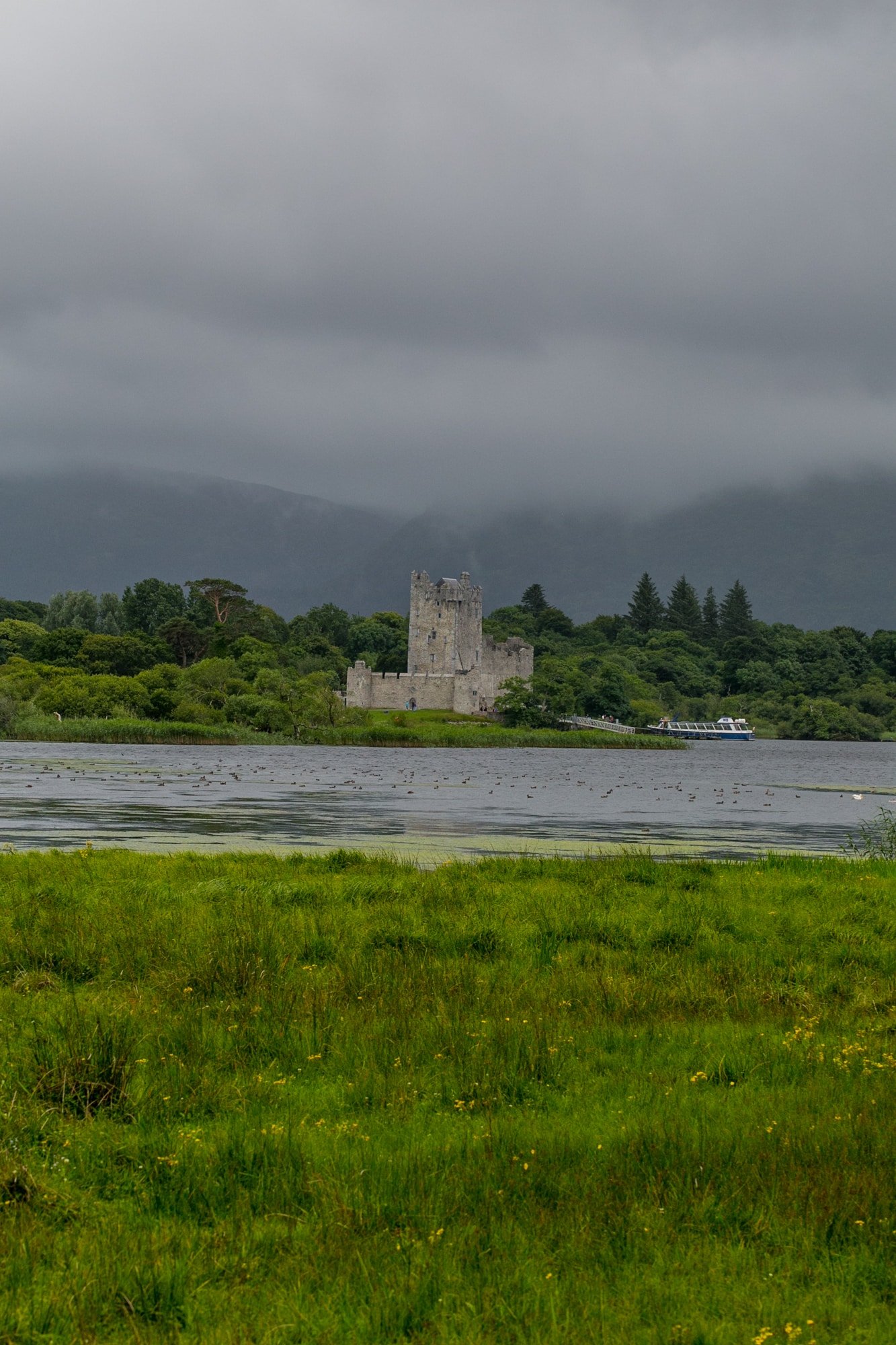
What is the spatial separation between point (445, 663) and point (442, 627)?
13.1ft

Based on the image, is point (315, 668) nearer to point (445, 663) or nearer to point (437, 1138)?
point (445, 663)

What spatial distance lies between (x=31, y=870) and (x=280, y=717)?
7530cm

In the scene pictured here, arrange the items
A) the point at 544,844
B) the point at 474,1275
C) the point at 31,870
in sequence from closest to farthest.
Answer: the point at 474,1275 → the point at 31,870 → the point at 544,844

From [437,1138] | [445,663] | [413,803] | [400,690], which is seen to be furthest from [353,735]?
[437,1138]

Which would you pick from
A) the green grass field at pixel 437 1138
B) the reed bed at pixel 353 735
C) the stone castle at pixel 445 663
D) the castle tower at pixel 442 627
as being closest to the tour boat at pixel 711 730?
the stone castle at pixel 445 663

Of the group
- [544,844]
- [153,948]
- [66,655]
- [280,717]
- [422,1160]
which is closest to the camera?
[422,1160]

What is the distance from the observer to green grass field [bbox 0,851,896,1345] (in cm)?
444

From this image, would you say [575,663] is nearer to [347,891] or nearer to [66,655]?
[66,655]

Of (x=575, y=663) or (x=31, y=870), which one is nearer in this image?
(x=31, y=870)

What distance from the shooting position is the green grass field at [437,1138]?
4438 mm

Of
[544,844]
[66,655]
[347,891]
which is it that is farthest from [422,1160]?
[66,655]

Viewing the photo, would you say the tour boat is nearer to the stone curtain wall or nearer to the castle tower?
the castle tower

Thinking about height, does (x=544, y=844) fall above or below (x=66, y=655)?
below

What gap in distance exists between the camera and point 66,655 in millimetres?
113562
